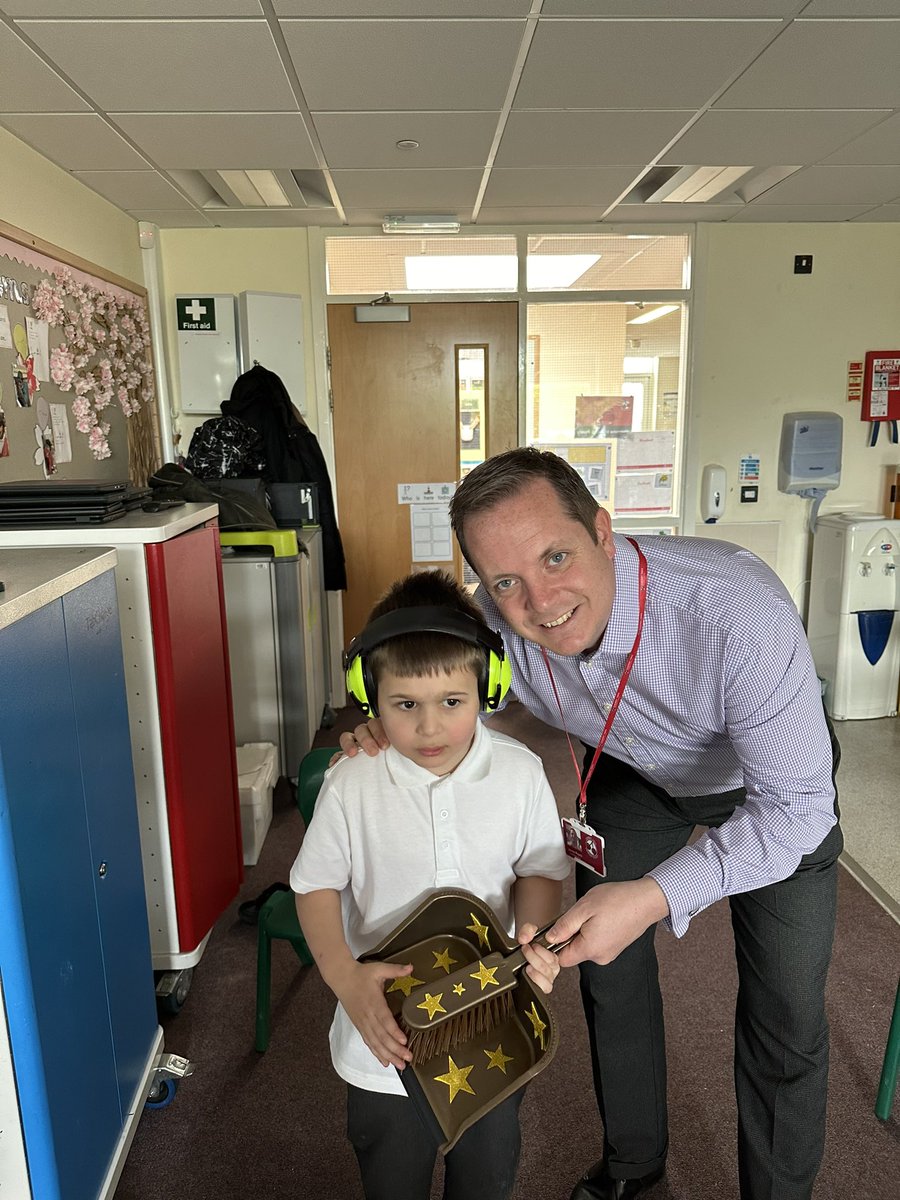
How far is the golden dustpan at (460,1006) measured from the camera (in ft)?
3.33

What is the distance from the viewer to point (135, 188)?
3.64 meters

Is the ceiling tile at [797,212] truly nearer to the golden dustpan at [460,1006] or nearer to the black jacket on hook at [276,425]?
the black jacket on hook at [276,425]

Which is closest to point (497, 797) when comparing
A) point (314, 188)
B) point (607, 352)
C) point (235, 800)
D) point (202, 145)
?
point (235, 800)

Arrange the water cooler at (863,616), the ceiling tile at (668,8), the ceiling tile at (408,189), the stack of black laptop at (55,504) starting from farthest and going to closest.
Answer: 1. the water cooler at (863,616)
2. the ceiling tile at (408,189)
3. the ceiling tile at (668,8)
4. the stack of black laptop at (55,504)

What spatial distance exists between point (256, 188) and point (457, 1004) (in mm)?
3794

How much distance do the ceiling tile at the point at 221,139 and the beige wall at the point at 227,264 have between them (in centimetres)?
102

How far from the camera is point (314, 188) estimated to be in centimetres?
386

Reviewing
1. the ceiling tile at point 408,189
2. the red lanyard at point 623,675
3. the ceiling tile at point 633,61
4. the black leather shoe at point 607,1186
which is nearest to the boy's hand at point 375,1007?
the red lanyard at point 623,675

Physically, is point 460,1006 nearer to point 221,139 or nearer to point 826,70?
point 826,70

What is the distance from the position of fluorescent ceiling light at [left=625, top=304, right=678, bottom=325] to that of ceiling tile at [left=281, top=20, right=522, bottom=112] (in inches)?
81.6

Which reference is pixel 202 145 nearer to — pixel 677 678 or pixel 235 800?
pixel 235 800

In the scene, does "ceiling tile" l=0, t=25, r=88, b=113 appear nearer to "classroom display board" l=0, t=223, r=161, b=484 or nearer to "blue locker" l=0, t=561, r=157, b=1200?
"classroom display board" l=0, t=223, r=161, b=484


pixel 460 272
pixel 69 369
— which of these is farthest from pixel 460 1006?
pixel 460 272

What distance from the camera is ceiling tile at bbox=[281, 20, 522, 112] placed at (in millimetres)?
2258
